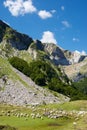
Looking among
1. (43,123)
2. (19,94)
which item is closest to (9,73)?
(19,94)

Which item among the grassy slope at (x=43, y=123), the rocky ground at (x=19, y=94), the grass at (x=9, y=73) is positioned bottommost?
the grassy slope at (x=43, y=123)

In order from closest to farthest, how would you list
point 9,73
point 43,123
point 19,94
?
point 43,123 < point 19,94 < point 9,73

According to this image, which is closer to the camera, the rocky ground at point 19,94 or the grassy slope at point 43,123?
the grassy slope at point 43,123

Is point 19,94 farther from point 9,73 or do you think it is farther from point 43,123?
point 43,123

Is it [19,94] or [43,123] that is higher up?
[19,94]

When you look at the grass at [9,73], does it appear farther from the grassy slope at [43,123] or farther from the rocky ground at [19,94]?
the grassy slope at [43,123]

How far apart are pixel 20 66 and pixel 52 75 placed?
48.9 meters

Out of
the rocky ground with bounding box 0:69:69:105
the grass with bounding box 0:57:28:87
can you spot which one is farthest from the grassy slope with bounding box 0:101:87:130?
the grass with bounding box 0:57:28:87

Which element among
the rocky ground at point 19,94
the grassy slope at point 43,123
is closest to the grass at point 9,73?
the rocky ground at point 19,94

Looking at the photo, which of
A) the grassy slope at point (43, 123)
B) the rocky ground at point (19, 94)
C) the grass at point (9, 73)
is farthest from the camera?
the grass at point (9, 73)

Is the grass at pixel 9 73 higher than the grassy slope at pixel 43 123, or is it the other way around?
the grass at pixel 9 73

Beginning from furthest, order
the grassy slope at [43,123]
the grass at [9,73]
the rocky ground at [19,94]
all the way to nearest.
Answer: the grass at [9,73] → the rocky ground at [19,94] → the grassy slope at [43,123]

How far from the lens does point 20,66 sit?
449ft

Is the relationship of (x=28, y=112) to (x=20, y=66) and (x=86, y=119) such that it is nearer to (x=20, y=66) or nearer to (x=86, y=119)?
(x=86, y=119)
